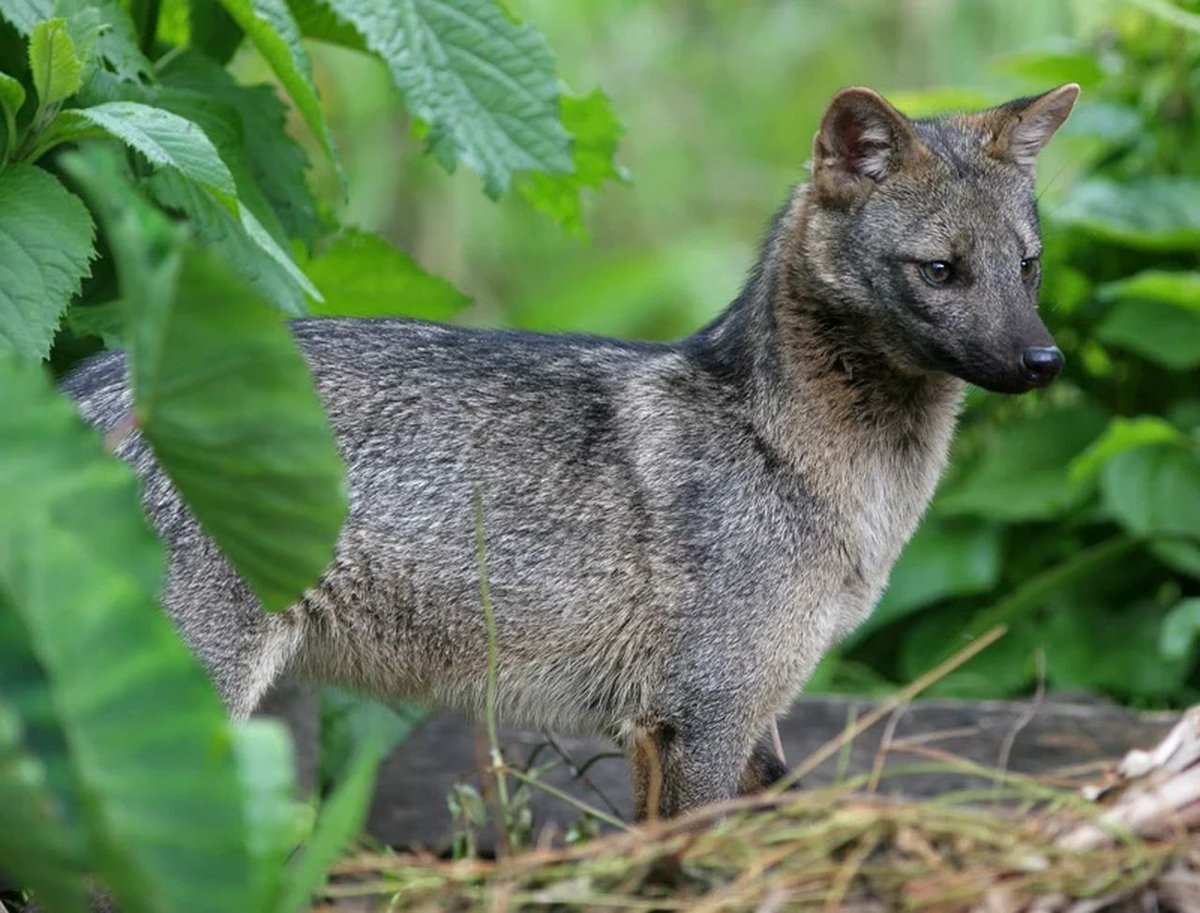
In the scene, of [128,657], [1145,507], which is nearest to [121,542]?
[128,657]

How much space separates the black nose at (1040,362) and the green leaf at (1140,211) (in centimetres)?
236

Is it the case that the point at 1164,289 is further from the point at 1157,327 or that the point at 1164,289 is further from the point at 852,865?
the point at 852,865

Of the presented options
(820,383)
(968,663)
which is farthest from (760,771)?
(968,663)

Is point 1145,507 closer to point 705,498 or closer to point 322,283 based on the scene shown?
point 705,498

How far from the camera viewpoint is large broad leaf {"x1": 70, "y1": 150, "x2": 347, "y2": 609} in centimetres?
198

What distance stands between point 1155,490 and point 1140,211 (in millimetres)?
958

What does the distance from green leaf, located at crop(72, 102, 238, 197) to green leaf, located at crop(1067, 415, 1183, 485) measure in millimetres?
3160

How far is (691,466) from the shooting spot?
390cm

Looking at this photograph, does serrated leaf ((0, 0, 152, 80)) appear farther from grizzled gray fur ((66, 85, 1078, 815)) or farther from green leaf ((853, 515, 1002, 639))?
green leaf ((853, 515, 1002, 639))

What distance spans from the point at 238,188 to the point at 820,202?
1263mm

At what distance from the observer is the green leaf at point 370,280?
14.5 feet

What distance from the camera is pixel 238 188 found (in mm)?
3889

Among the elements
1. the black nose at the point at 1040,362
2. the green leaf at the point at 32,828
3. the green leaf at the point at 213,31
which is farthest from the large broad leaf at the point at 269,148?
the green leaf at the point at 32,828

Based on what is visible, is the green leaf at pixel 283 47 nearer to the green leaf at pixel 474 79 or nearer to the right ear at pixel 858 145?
the green leaf at pixel 474 79
